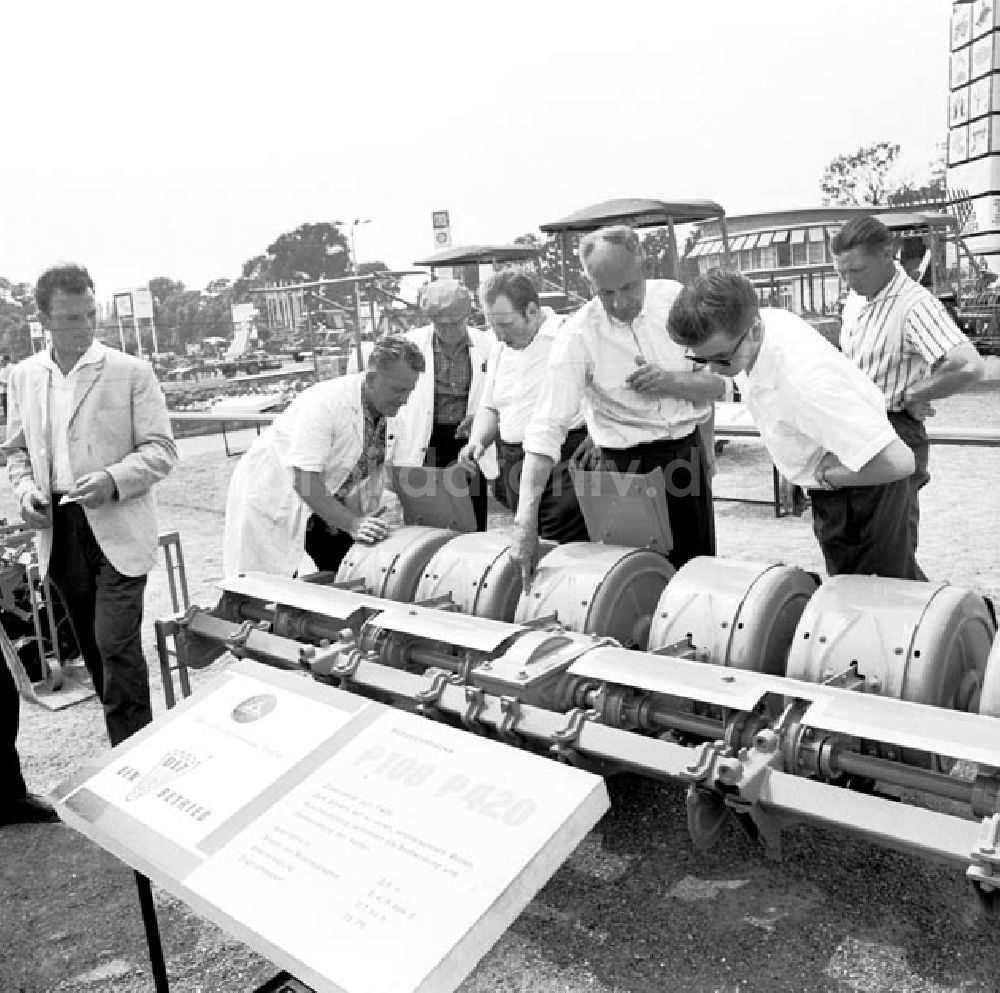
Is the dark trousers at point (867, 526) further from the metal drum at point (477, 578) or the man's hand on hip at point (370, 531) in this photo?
the man's hand on hip at point (370, 531)

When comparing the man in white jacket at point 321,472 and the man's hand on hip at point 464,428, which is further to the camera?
the man's hand on hip at point 464,428

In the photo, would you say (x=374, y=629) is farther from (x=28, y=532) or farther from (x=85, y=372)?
(x=28, y=532)

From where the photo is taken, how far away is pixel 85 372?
335 centimetres

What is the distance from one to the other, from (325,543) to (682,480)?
155 cm

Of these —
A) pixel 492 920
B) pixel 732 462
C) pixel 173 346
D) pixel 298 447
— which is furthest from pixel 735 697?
pixel 173 346

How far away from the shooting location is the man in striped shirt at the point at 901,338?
3.47 meters

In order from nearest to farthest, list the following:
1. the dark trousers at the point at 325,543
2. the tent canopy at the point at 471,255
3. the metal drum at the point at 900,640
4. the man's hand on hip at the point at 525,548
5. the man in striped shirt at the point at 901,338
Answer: the metal drum at the point at 900,640
the man's hand on hip at the point at 525,548
the man in striped shirt at the point at 901,338
the dark trousers at the point at 325,543
the tent canopy at the point at 471,255

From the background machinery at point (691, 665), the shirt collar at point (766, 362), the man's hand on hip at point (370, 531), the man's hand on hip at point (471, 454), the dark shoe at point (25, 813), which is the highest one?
the shirt collar at point (766, 362)

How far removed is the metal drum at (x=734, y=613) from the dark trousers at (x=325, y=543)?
1709mm

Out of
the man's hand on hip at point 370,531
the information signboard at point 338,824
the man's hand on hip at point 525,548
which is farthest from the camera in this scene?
the man's hand on hip at point 370,531

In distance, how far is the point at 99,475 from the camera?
3.26 metres

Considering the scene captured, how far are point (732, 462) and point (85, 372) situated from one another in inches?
303

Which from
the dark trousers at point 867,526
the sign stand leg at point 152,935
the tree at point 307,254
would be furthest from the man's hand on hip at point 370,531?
the tree at point 307,254

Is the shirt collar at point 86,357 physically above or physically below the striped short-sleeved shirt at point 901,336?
above
